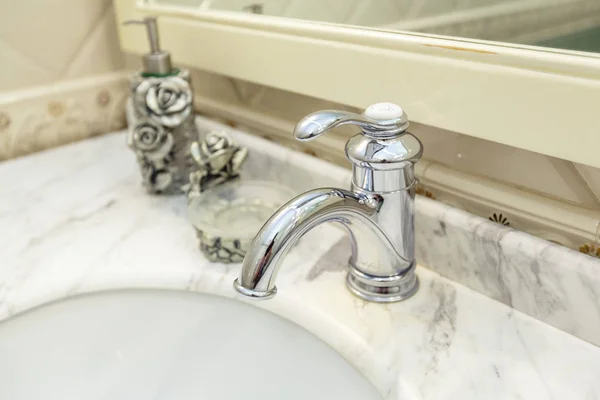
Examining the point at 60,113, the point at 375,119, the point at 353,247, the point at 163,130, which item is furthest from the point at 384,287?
the point at 60,113

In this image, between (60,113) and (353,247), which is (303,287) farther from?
(60,113)

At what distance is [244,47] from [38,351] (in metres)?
0.35

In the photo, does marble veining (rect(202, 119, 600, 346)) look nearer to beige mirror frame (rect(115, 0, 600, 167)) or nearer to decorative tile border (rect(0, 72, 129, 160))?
beige mirror frame (rect(115, 0, 600, 167))

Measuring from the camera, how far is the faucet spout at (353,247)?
359 millimetres

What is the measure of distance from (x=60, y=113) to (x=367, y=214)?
0.52m

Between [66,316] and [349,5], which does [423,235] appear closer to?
[349,5]

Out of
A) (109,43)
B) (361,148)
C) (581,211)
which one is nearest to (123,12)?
(109,43)

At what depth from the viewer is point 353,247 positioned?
18.4 inches

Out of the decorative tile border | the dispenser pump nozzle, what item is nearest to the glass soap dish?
the dispenser pump nozzle

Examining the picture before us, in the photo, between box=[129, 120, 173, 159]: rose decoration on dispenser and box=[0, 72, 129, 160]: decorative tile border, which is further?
box=[0, 72, 129, 160]: decorative tile border

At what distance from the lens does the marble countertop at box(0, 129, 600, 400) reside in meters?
0.39

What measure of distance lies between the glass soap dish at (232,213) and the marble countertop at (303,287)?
0.7 inches

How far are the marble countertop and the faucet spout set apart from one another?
0.7 inches

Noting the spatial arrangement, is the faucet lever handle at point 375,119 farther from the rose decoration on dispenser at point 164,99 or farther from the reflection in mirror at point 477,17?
the rose decoration on dispenser at point 164,99
